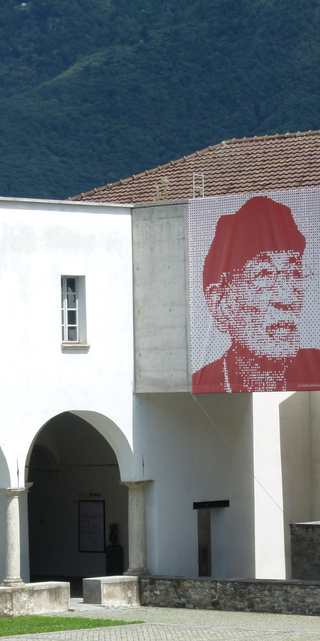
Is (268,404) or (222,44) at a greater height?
(222,44)

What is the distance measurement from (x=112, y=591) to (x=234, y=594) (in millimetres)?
2489

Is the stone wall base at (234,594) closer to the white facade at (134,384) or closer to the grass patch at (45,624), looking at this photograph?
the white facade at (134,384)

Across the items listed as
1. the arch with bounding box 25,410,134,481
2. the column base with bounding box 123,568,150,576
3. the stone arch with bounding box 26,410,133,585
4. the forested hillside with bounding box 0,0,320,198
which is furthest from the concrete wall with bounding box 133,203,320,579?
the forested hillside with bounding box 0,0,320,198

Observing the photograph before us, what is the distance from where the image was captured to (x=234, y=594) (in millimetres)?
21297

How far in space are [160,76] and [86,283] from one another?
236 feet

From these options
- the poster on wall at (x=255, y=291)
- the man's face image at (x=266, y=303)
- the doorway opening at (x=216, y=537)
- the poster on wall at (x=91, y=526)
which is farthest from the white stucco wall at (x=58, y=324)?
the poster on wall at (x=91, y=526)

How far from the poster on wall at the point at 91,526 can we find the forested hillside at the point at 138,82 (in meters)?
50.0

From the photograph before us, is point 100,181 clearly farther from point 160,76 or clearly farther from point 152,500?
point 152,500

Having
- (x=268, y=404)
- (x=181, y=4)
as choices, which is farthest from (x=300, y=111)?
(x=268, y=404)

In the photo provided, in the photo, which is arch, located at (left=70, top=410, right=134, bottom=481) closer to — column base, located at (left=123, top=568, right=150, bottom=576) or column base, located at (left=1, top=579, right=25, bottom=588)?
column base, located at (left=123, top=568, right=150, bottom=576)

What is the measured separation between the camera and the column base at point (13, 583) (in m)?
21.3

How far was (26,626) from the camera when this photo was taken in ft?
63.0

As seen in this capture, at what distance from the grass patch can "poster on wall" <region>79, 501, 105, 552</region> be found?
8092mm

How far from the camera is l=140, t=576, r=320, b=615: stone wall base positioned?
66.9 feet
